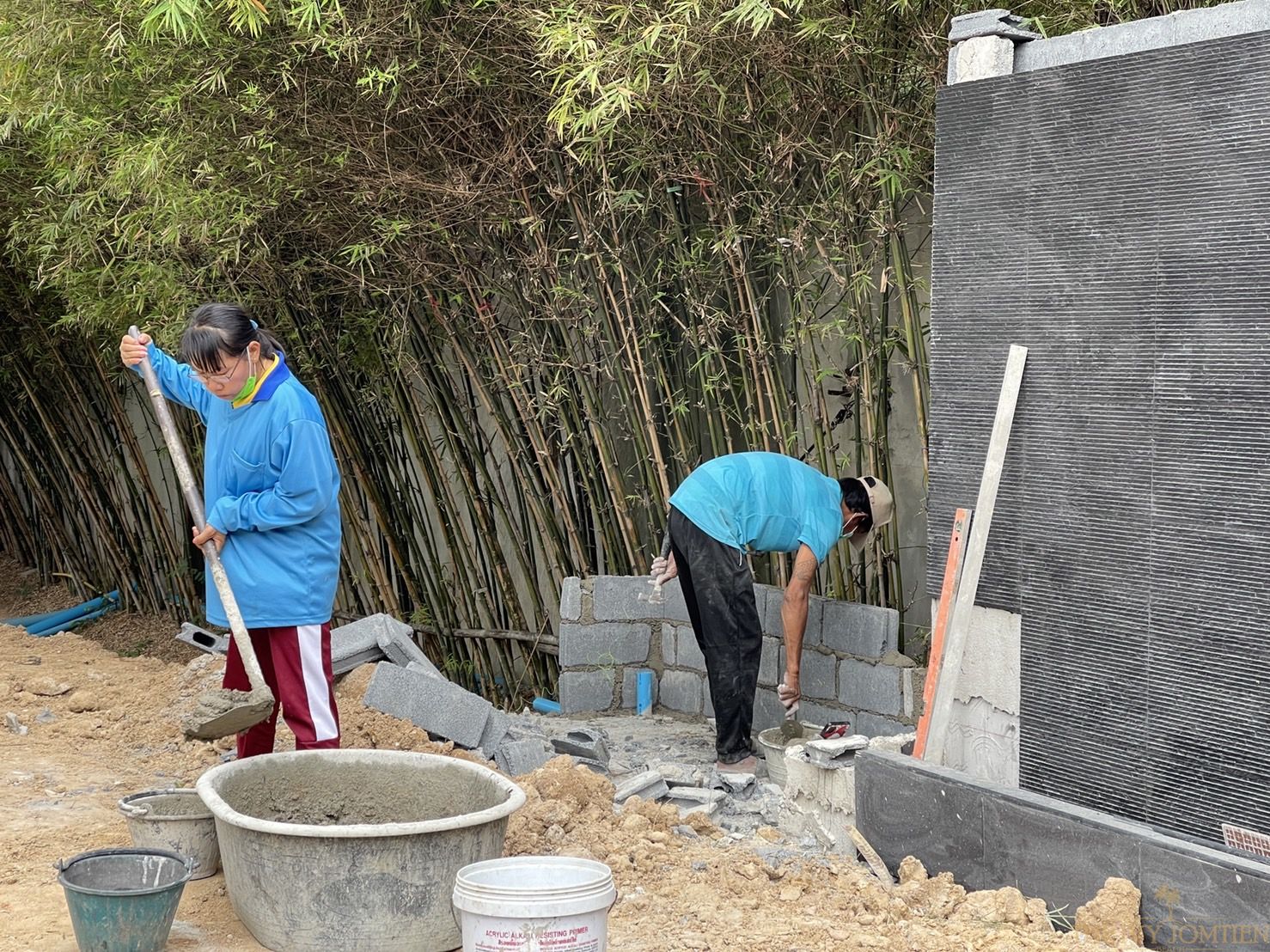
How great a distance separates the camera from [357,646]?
16.5 ft

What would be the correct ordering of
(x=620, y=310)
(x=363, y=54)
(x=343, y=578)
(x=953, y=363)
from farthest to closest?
(x=343, y=578) < (x=620, y=310) < (x=363, y=54) < (x=953, y=363)

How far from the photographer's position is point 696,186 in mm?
4680

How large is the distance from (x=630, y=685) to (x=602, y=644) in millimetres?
205

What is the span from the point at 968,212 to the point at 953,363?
0.38 m

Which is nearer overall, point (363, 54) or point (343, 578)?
point (363, 54)

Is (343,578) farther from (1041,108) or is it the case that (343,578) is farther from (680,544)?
(1041,108)

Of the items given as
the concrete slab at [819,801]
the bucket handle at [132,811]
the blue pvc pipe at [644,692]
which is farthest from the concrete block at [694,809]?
the bucket handle at [132,811]

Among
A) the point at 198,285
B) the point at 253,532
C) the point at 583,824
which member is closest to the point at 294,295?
the point at 198,285

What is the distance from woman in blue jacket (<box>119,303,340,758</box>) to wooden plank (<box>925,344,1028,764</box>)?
1.55 metres

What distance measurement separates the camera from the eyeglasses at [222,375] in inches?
133

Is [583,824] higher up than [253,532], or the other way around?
[253,532]

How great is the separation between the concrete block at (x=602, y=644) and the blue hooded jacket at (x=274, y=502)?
6.43 ft

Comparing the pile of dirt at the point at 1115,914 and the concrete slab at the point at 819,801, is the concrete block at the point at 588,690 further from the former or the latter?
the pile of dirt at the point at 1115,914

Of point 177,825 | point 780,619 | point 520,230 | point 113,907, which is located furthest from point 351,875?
point 520,230
